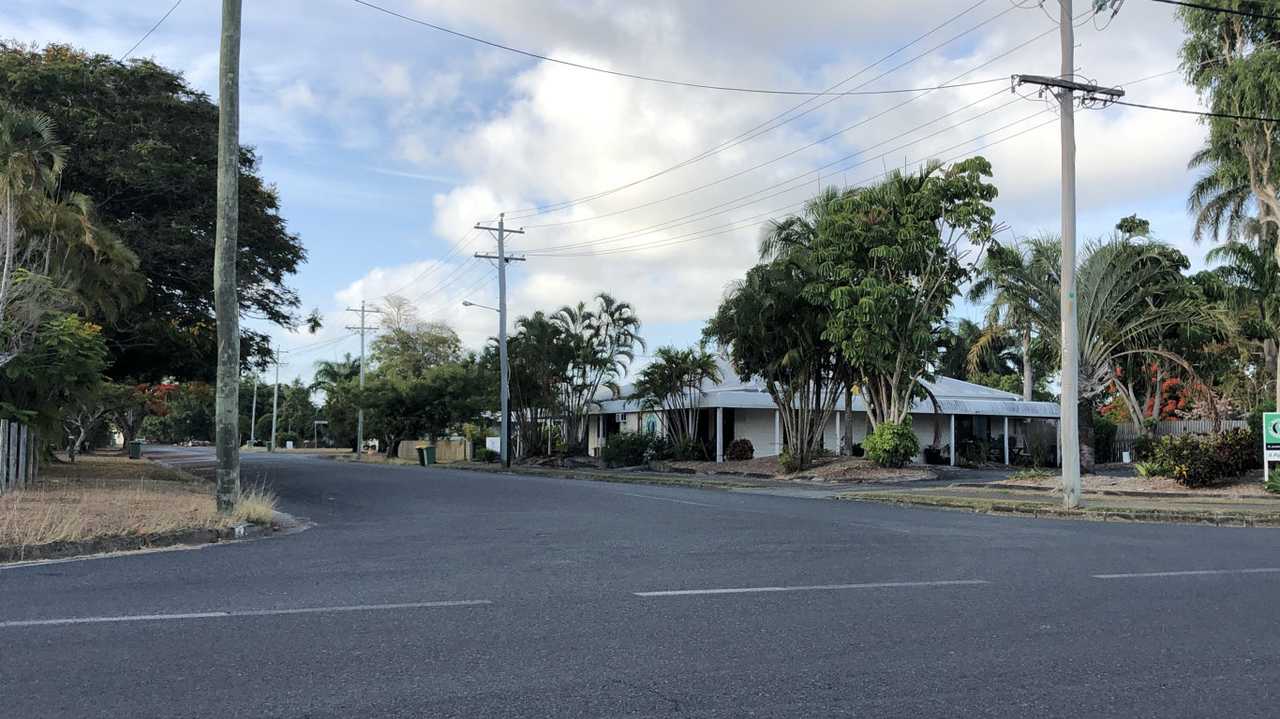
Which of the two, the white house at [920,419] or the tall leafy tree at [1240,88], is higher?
the tall leafy tree at [1240,88]

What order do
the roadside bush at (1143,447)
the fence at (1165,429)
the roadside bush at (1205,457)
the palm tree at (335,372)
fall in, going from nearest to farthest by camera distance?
1. the roadside bush at (1205,457)
2. the roadside bush at (1143,447)
3. the fence at (1165,429)
4. the palm tree at (335,372)

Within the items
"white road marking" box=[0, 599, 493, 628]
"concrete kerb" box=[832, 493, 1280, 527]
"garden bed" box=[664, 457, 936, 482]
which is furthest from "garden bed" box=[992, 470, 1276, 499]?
"white road marking" box=[0, 599, 493, 628]

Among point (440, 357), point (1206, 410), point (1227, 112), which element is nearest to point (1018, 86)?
point (1227, 112)

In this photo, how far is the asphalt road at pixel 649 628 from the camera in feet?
17.3

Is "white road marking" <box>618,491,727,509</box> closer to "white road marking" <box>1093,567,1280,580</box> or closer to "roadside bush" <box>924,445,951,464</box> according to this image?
"white road marking" <box>1093,567,1280,580</box>

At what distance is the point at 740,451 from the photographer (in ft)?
127

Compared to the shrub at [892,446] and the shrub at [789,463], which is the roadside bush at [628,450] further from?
the shrub at [892,446]

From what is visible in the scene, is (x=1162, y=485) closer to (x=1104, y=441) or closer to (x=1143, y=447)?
(x=1143, y=447)

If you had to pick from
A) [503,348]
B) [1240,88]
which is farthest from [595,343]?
[1240,88]

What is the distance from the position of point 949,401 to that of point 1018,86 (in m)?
23.6

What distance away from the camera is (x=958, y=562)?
1072cm

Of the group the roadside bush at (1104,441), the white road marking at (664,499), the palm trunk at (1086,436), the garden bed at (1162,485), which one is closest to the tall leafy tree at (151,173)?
the white road marking at (664,499)

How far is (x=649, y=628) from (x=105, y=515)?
31.4 ft

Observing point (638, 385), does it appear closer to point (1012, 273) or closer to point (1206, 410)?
point (1012, 273)
